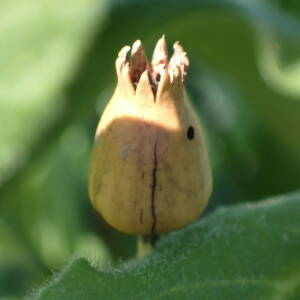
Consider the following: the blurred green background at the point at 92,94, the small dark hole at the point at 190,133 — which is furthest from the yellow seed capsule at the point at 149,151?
the blurred green background at the point at 92,94

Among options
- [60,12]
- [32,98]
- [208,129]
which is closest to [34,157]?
[32,98]

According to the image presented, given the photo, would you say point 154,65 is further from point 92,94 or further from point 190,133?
point 92,94

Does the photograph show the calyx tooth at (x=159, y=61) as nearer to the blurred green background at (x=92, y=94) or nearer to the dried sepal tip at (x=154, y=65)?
the dried sepal tip at (x=154, y=65)

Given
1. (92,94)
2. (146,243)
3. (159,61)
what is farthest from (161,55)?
(92,94)

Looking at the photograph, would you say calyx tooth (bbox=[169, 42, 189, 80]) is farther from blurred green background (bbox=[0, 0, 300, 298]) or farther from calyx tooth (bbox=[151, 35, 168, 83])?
blurred green background (bbox=[0, 0, 300, 298])

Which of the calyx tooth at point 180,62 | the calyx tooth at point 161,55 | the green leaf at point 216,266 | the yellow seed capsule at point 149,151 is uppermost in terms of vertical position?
the calyx tooth at point 161,55

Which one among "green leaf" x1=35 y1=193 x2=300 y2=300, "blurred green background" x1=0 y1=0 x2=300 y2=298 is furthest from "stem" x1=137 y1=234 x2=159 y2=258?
"blurred green background" x1=0 y1=0 x2=300 y2=298

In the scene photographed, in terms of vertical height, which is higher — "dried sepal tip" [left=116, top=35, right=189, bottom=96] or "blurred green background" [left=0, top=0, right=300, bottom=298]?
"dried sepal tip" [left=116, top=35, right=189, bottom=96]
